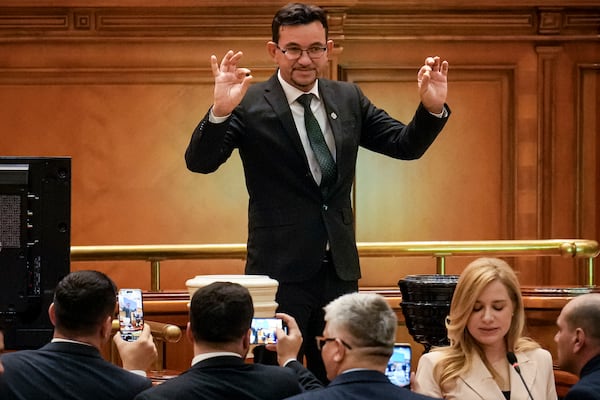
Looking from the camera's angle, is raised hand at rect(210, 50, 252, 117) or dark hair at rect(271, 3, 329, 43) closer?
raised hand at rect(210, 50, 252, 117)

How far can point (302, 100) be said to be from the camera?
3680 mm

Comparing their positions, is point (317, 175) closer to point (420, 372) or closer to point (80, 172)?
point (420, 372)

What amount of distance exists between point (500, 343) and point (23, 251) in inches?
57.7

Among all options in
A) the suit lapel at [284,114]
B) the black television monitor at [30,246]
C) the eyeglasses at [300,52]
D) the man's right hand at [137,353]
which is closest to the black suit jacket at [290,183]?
the suit lapel at [284,114]

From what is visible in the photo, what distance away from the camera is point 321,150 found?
A: 3.63 meters

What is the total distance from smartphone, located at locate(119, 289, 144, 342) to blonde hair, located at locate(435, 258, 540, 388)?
0.90 metres

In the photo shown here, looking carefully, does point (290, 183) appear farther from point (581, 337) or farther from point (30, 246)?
point (581, 337)

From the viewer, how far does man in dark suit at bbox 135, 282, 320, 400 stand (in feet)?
8.63

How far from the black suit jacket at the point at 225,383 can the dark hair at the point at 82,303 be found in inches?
10.5

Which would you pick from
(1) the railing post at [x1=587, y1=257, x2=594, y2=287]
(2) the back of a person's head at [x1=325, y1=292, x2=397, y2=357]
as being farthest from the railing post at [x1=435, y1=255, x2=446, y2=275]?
(2) the back of a person's head at [x1=325, y1=292, x2=397, y2=357]

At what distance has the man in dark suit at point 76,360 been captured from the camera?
2.68 m

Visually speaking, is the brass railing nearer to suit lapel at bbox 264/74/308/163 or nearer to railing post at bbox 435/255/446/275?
railing post at bbox 435/255/446/275

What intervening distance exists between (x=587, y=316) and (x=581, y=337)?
0.06 meters

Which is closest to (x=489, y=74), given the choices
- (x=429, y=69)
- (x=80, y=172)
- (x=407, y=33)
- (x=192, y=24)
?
(x=407, y=33)
